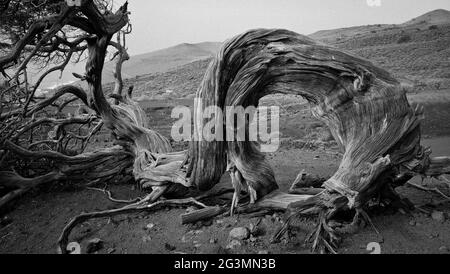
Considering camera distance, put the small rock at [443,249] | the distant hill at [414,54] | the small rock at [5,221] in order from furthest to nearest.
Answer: the distant hill at [414,54] → the small rock at [5,221] → the small rock at [443,249]

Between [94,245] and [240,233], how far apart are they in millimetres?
1482

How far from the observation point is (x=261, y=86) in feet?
12.3

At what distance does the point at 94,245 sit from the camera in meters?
3.41

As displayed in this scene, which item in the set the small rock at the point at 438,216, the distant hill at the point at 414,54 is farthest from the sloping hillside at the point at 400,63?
the small rock at the point at 438,216

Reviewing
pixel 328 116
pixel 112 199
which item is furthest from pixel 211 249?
pixel 328 116

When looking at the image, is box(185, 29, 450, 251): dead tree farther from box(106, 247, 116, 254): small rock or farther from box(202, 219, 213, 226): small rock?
box(106, 247, 116, 254): small rock

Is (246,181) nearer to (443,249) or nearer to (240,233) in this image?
(240,233)

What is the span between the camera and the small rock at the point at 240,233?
3.33 meters

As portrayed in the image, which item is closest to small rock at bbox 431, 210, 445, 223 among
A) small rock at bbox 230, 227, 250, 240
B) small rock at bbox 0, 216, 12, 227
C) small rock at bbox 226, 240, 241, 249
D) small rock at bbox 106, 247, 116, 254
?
small rock at bbox 230, 227, 250, 240

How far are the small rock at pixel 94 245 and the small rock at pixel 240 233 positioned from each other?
4.42 ft

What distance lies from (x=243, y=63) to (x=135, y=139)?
7.74ft

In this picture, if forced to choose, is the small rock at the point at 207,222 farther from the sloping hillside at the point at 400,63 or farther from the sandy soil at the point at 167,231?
the sloping hillside at the point at 400,63

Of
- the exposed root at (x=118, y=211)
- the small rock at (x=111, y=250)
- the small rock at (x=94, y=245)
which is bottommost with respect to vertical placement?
the small rock at (x=111, y=250)

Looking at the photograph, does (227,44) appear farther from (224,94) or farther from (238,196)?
(238,196)
